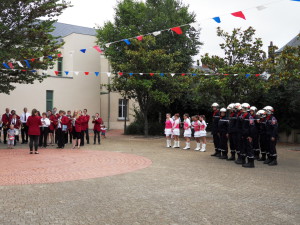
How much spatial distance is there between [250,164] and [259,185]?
3.10m

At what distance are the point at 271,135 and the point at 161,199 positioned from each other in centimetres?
660

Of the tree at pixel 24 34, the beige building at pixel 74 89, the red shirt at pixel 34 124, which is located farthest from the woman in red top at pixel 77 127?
the beige building at pixel 74 89

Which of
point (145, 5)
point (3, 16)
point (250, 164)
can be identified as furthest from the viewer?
point (145, 5)

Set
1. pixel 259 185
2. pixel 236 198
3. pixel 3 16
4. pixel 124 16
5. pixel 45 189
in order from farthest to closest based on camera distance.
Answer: pixel 124 16, pixel 3 16, pixel 259 185, pixel 45 189, pixel 236 198

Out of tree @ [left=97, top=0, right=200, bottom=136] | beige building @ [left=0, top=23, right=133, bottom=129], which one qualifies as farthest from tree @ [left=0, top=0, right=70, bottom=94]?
beige building @ [left=0, top=23, right=133, bottom=129]

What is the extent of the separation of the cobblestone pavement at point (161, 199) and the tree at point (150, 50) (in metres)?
13.9

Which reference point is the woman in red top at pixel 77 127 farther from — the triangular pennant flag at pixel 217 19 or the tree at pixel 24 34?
the triangular pennant flag at pixel 217 19

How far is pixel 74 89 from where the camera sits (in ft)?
103

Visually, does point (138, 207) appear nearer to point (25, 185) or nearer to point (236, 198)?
point (236, 198)

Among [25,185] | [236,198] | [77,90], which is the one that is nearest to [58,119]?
[25,185]

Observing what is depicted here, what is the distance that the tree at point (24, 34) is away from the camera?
16.9 metres

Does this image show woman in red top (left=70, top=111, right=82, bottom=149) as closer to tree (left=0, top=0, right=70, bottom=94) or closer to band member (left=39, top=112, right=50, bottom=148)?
band member (left=39, top=112, right=50, bottom=148)

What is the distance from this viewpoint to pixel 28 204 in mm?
6289

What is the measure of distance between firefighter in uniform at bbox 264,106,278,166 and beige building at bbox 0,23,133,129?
640 inches
